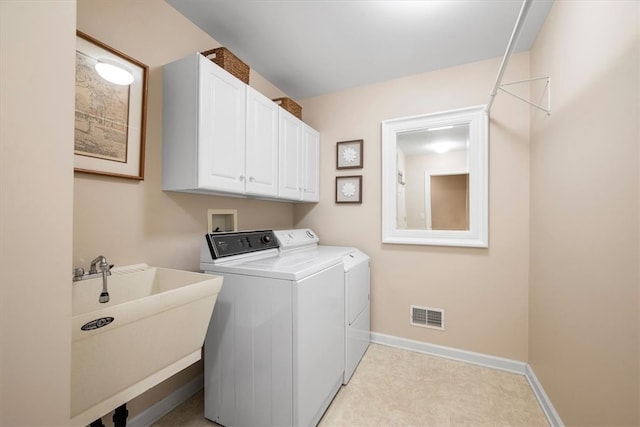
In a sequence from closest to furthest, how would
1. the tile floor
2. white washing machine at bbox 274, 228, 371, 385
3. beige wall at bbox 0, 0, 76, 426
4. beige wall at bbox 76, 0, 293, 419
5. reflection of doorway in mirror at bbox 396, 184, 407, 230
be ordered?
beige wall at bbox 0, 0, 76, 426
beige wall at bbox 76, 0, 293, 419
the tile floor
white washing machine at bbox 274, 228, 371, 385
reflection of doorway in mirror at bbox 396, 184, 407, 230

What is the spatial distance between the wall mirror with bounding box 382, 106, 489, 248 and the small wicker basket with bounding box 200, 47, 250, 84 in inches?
54.9

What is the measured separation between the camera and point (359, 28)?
1870 mm

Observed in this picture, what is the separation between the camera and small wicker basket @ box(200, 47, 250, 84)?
5.56 ft

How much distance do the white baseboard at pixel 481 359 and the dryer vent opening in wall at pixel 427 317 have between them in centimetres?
17

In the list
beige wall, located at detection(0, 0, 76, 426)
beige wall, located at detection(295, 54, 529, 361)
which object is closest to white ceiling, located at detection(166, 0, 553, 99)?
beige wall, located at detection(295, 54, 529, 361)

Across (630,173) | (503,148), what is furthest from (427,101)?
(630,173)

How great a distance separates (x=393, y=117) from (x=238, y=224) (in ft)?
5.80

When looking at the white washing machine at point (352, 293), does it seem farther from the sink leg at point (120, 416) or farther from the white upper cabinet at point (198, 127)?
the sink leg at point (120, 416)

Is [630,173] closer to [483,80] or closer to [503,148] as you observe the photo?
[503,148]

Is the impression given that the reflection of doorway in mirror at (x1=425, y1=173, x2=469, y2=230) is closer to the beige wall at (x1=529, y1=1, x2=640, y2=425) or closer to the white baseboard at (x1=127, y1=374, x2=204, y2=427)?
the beige wall at (x1=529, y1=1, x2=640, y2=425)

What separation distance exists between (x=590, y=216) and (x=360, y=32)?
1770 mm

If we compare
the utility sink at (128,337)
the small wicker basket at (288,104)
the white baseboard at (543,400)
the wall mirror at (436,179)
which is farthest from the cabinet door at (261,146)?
the white baseboard at (543,400)

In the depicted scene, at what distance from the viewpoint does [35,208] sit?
59cm

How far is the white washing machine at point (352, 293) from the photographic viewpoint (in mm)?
1966
